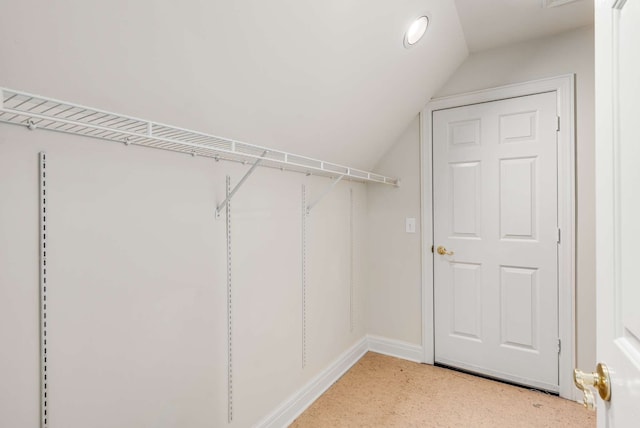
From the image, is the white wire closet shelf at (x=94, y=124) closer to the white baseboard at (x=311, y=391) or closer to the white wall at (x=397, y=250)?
the white baseboard at (x=311, y=391)

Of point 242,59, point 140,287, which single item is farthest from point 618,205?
point 140,287

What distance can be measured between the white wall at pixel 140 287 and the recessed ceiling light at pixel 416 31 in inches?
38.0

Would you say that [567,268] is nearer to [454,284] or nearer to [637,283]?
[454,284]

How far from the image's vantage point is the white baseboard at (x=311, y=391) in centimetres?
179

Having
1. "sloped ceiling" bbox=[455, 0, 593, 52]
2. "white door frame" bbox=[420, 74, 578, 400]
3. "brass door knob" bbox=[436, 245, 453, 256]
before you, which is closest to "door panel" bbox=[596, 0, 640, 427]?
"sloped ceiling" bbox=[455, 0, 593, 52]

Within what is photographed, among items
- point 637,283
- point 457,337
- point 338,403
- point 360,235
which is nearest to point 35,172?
point 637,283

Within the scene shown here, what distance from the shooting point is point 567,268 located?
208 cm

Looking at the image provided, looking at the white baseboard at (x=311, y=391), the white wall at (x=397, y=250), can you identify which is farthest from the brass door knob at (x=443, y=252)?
the white baseboard at (x=311, y=391)

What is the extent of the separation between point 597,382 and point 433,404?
1.60m

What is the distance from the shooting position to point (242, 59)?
1.19m

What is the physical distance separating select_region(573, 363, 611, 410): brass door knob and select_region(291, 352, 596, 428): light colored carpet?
1.37 meters

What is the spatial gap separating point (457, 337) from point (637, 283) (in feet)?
7.09

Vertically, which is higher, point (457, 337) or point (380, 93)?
point (380, 93)

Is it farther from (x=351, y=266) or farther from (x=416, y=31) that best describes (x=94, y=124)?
(x=351, y=266)
